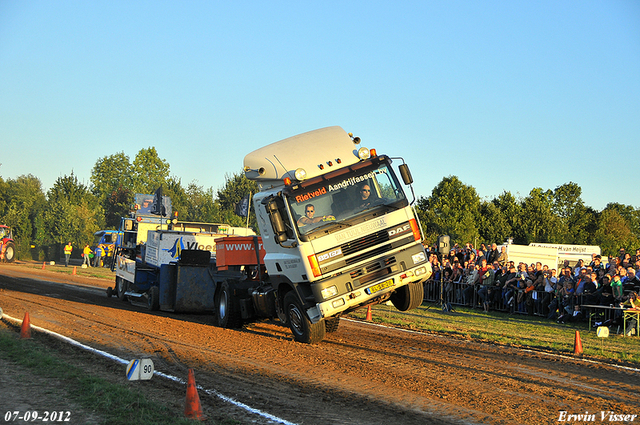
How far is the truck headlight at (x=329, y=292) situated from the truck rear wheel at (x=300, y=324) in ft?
2.31

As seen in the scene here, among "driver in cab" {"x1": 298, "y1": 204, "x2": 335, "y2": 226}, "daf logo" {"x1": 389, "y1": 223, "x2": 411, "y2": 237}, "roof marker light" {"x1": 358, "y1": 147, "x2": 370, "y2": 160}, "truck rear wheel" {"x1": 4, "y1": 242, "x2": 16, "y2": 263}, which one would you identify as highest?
"roof marker light" {"x1": 358, "y1": 147, "x2": 370, "y2": 160}

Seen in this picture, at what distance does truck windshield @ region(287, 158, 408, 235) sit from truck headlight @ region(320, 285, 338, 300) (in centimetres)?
105

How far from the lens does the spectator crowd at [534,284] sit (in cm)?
1458

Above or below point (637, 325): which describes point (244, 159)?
above

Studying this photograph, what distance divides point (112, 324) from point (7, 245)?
3742cm

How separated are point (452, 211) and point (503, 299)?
28938 millimetres

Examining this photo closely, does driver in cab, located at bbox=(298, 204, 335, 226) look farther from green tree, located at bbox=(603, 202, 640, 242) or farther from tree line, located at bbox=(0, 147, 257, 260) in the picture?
green tree, located at bbox=(603, 202, 640, 242)

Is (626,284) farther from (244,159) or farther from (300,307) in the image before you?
(244,159)

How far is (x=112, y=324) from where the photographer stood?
12711mm

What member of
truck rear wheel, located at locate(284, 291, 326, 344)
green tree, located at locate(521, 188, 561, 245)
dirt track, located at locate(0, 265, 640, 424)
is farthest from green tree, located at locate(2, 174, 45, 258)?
truck rear wheel, located at locate(284, 291, 326, 344)

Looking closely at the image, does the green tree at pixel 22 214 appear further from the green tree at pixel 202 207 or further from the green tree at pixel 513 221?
the green tree at pixel 513 221

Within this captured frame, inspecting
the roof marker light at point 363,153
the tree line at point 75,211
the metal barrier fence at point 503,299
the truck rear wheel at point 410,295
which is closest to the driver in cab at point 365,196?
the roof marker light at point 363,153

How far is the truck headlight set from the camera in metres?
9.66

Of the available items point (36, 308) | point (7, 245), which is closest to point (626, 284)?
point (36, 308)
